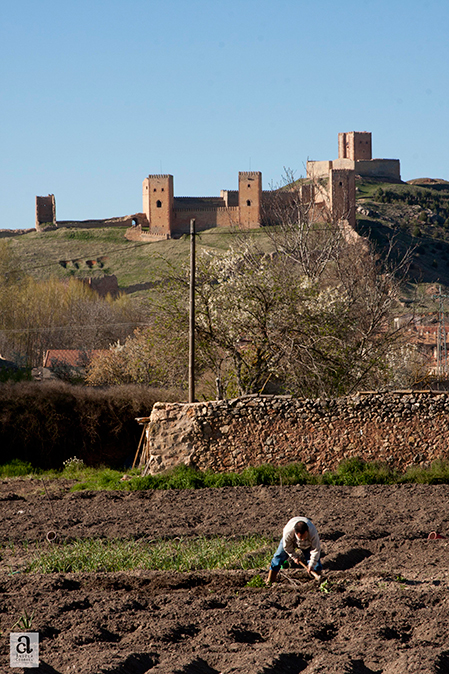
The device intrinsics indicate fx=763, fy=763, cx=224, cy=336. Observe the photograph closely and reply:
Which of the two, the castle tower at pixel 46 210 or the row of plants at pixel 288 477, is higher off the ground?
the castle tower at pixel 46 210

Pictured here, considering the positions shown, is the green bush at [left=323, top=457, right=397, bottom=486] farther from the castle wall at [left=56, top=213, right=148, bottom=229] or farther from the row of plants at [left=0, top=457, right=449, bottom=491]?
the castle wall at [left=56, top=213, right=148, bottom=229]

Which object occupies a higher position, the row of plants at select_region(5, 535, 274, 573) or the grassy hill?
the grassy hill

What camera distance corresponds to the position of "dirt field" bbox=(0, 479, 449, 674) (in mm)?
5223

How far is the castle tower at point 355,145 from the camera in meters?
151

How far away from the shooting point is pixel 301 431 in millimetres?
15211

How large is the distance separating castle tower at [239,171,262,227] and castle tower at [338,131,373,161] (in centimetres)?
4887

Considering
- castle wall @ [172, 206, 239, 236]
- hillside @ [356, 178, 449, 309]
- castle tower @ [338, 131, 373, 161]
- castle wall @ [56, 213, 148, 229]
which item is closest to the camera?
hillside @ [356, 178, 449, 309]

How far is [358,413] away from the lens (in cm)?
1503

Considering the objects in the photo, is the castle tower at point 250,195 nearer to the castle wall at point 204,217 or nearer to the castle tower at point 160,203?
the castle wall at point 204,217

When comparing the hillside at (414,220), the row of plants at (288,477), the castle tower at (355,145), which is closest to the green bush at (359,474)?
the row of plants at (288,477)

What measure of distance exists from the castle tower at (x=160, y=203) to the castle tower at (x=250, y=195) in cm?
1065

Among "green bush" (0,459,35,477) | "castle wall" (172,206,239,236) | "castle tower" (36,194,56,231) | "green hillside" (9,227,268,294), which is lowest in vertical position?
"green bush" (0,459,35,477)

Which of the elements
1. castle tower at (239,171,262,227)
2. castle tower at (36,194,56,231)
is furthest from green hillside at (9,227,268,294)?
castle tower at (239,171,262,227)

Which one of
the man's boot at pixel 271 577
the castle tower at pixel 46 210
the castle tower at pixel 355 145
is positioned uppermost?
the castle tower at pixel 355 145
